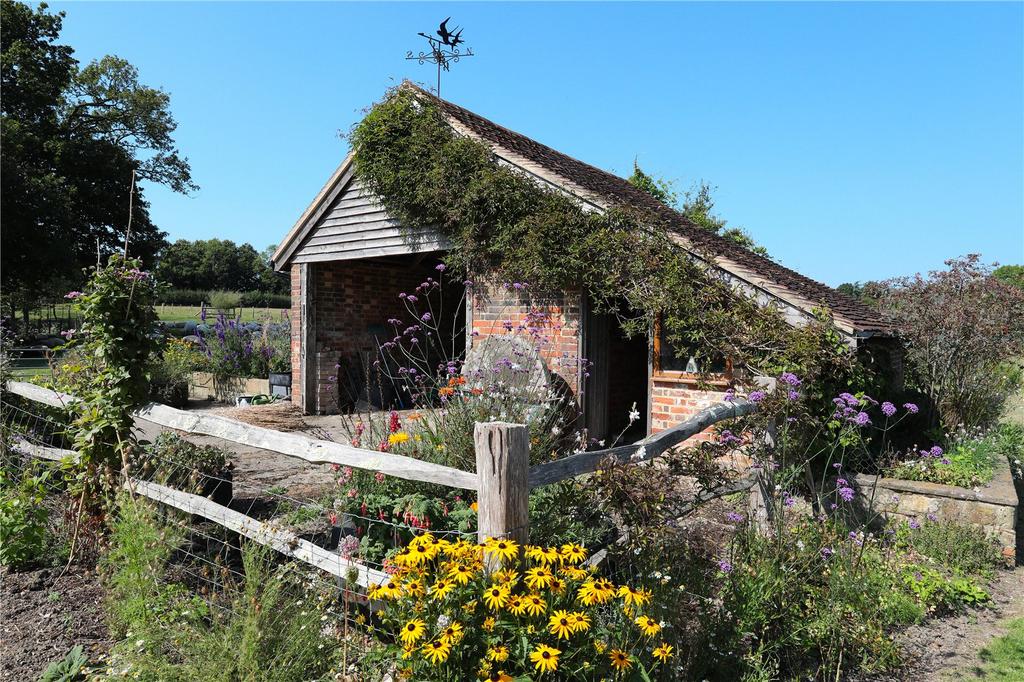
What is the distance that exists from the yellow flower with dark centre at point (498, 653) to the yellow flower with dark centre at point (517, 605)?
5.0 inches

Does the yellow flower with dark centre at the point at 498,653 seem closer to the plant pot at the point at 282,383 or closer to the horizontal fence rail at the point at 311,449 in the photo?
the horizontal fence rail at the point at 311,449

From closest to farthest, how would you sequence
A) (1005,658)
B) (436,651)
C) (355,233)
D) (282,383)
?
1. (436,651)
2. (1005,658)
3. (355,233)
4. (282,383)

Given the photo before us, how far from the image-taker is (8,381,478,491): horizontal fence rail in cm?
291

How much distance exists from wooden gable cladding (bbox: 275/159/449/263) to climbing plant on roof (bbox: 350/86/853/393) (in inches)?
10.5

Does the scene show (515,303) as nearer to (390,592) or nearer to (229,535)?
(229,535)

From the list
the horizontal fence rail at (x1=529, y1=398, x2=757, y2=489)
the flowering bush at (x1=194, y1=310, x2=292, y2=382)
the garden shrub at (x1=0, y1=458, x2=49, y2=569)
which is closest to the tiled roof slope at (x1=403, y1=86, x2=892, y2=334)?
the horizontal fence rail at (x1=529, y1=398, x2=757, y2=489)

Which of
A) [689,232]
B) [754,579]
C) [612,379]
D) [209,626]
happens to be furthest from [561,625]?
[612,379]

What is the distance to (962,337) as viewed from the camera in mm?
8633

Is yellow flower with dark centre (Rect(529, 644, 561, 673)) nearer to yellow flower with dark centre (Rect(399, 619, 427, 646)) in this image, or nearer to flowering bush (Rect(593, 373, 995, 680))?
yellow flower with dark centre (Rect(399, 619, 427, 646))

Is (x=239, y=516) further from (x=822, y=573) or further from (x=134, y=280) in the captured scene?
(x=822, y=573)

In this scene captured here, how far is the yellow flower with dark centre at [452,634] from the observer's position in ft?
7.13

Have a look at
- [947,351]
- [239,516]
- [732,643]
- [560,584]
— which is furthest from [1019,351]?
[239,516]

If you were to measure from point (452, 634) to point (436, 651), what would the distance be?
0.28 ft

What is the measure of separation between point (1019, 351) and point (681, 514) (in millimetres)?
8848
